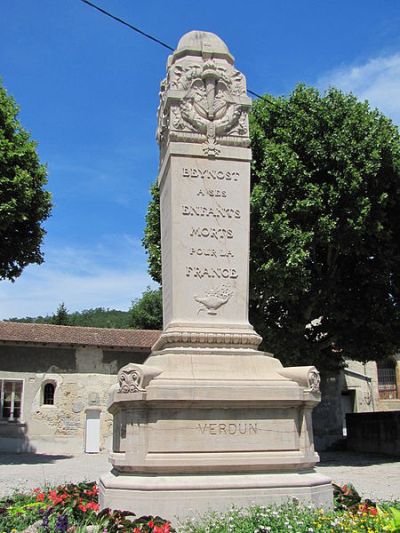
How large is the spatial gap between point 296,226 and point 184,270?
1115cm

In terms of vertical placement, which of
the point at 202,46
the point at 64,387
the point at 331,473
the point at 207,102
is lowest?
the point at 331,473

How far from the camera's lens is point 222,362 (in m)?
6.35

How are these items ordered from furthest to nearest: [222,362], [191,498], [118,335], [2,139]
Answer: [118,335] → [2,139] → [222,362] → [191,498]

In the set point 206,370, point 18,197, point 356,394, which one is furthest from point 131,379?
point 356,394

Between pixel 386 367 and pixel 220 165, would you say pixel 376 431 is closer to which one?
pixel 386 367

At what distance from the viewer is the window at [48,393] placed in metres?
28.4

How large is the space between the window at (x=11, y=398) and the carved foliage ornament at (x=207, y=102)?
23236 mm

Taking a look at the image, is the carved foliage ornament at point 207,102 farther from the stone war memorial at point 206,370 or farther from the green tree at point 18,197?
the green tree at point 18,197

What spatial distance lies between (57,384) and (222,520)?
81.7ft

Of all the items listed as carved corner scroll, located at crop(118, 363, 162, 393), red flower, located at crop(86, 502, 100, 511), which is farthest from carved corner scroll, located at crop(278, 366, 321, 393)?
red flower, located at crop(86, 502, 100, 511)

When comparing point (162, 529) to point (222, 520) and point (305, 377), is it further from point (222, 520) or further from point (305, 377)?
point (305, 377)

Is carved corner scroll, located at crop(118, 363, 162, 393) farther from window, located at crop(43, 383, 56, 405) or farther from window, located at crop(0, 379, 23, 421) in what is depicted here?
window, located at crop(43, 383, 56, 405)

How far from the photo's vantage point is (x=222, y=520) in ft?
16.1

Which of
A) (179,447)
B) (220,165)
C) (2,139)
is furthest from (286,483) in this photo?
(2,139)
